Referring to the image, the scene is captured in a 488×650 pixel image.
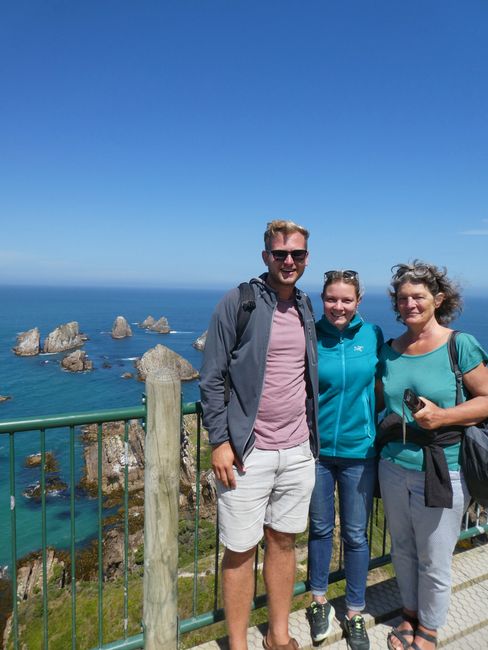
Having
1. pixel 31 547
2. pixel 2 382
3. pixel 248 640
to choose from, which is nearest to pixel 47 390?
pixel 2 382

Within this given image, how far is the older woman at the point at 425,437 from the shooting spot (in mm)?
3035

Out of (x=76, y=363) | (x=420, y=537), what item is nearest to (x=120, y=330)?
(x=76, y=363)

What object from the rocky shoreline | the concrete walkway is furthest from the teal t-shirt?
the rocky shoreline

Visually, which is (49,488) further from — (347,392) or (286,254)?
(286,254)

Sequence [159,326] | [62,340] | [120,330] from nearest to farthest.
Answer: [62,340], [120,330], [159,326]

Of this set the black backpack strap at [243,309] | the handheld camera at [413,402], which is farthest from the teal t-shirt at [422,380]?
the black backpack strap at [243,309]

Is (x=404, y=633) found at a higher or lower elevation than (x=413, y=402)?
lower

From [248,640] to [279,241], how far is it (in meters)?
3.03

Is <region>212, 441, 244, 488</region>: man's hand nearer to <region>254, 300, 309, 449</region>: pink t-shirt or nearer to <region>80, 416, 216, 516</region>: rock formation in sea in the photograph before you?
<region>254, 300, 309, 449</region>: pink t-shirt

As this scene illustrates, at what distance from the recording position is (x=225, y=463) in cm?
287

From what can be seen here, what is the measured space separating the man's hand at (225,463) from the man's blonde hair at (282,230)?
1.40 m

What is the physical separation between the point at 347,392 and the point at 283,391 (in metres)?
0.54

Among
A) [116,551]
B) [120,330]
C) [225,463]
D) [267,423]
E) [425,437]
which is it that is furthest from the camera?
[120,330]

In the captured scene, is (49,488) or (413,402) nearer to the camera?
(413,402)
